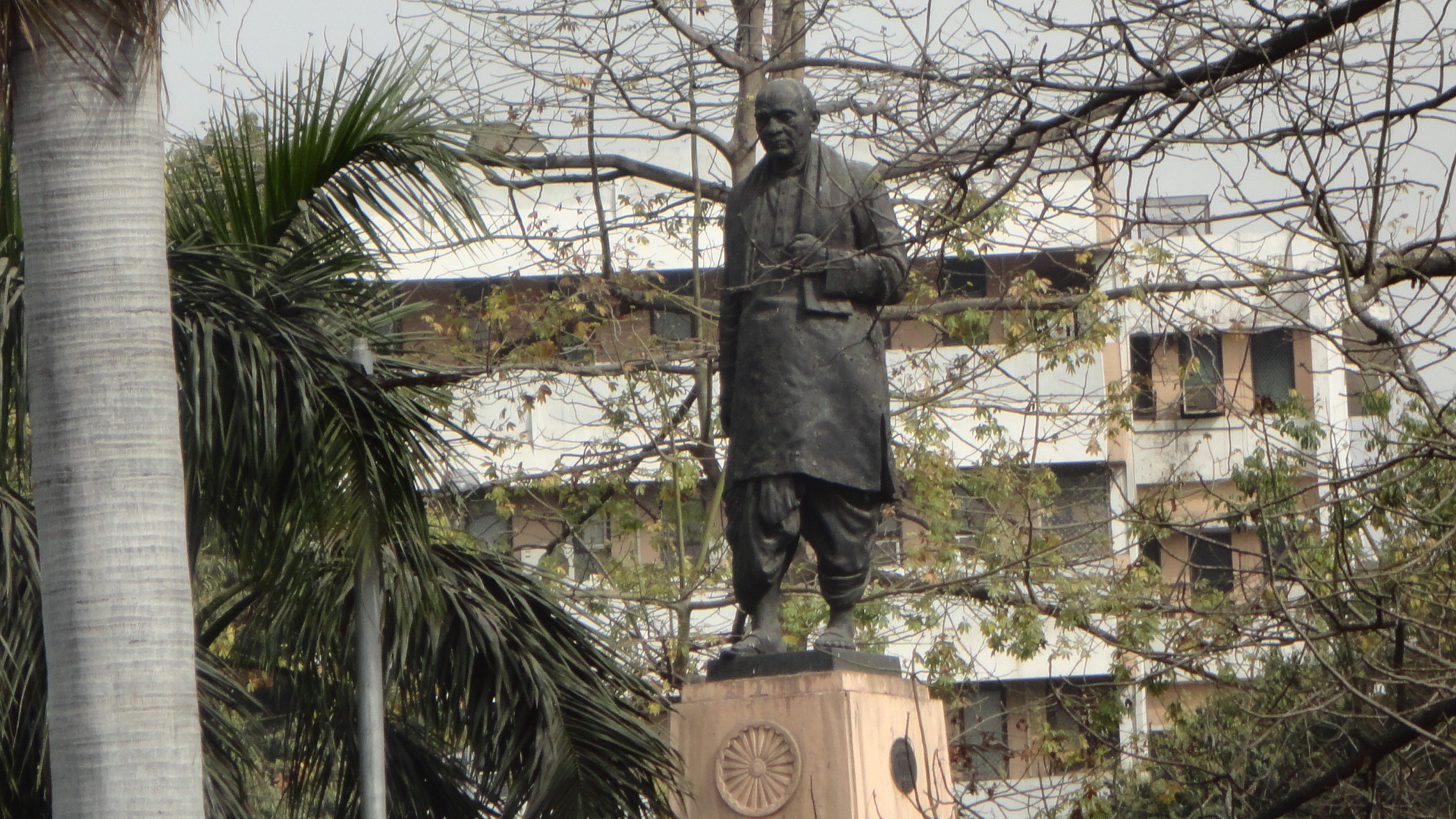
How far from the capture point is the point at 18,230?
6.45 m

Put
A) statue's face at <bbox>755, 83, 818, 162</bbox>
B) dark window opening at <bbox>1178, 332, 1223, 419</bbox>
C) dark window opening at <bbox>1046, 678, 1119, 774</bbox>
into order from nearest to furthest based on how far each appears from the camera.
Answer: statue's face at <bbox>755, 83, 818, 162</bbox> < dark window opening at <bbox>1046, 678, 1119, 774</bbox> < dark window opening at <bbox>1178, 332, 1223, 419</bbox>

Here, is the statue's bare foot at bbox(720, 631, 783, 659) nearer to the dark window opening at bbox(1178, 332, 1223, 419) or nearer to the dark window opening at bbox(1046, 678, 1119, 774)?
the dark window opening at bbox(1046, 678, 1119, 774)

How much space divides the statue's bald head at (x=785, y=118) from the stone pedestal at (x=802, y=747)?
1701 mm

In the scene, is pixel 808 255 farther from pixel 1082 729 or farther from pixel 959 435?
pixel 959 435

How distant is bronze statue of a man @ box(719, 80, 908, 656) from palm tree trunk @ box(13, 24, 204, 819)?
199cm

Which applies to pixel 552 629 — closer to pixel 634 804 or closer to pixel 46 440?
pixel 634 804

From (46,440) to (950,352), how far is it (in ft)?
46.9

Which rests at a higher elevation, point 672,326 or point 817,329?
point 672,326

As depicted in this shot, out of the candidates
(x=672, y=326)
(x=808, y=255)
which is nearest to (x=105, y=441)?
(x=808, y=255)

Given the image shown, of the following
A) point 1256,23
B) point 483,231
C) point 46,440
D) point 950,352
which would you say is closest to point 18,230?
point 483,231

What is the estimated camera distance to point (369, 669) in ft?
21.1

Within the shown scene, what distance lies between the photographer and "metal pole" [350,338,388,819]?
6.34 metres

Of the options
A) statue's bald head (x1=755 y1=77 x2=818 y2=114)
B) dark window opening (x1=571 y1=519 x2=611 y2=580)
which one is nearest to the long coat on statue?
statue's bald head (x1=755 y1=77 x2=818 y2=114)

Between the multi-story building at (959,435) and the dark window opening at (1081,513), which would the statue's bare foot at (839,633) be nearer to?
the dark window opening at (1081,513)
